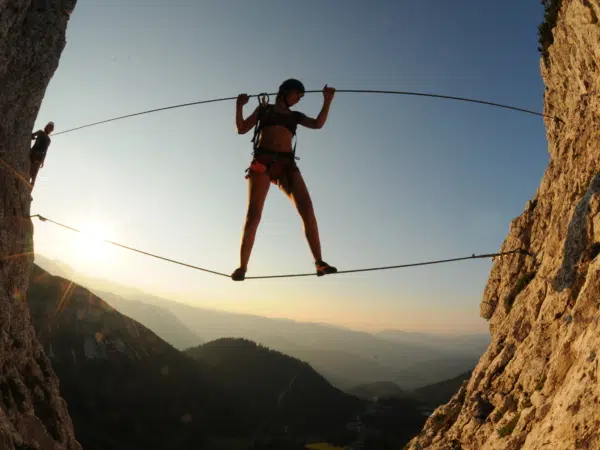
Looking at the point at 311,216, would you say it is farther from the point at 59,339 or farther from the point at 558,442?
the point at 59,339

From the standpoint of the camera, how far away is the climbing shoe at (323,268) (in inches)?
325

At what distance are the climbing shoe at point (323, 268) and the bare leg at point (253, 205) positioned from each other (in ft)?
4.85

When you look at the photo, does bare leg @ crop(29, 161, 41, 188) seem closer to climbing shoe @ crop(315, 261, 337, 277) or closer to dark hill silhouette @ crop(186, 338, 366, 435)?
climbing shoe @ crop(315, 261, 337, 277)

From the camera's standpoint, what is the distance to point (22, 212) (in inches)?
635

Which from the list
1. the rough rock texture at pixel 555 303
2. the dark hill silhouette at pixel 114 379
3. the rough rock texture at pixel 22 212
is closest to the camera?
the rough rock texture at pixel 555 303

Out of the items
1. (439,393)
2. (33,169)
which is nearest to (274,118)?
(33,169)

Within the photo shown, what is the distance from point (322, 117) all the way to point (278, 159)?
137cm

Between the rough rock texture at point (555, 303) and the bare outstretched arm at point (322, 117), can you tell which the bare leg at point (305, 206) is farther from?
the rough rock texture at point (555, 303)

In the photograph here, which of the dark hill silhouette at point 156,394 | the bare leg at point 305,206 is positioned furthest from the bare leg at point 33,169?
the dark hill silhouette at point 156,394

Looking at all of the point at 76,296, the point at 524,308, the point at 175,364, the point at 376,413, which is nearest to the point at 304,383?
the point at 376,413

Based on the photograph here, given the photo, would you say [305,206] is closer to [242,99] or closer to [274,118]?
[274,118]

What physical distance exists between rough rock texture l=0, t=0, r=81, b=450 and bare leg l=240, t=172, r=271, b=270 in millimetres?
8009

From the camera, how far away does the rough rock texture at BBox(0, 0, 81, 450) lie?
11992mm

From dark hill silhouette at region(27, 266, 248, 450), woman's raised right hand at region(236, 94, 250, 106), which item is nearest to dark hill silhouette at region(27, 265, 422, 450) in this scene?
dark hill silhouette at region(27, 266, 248, 450)
